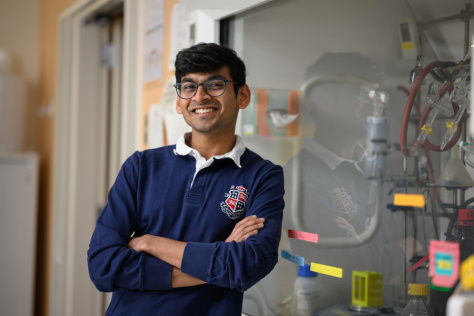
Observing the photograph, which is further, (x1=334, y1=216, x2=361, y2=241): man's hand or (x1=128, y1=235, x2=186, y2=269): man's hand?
(x1=334, y1=216, x2=361, y2=241): man's hand

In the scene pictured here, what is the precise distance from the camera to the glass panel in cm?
109

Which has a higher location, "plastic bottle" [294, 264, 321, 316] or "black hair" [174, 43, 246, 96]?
"black hair" [174, 43, 246, 96]

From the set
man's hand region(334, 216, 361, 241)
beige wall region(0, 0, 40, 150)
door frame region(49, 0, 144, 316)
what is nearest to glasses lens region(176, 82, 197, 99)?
man's hand region(334, 216, 361, 241)

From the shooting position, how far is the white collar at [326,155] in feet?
4.32

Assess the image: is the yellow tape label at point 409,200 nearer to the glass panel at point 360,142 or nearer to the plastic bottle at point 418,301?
the glass panel at point 360,142

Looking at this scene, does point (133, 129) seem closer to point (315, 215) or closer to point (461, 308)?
point (315, 215)

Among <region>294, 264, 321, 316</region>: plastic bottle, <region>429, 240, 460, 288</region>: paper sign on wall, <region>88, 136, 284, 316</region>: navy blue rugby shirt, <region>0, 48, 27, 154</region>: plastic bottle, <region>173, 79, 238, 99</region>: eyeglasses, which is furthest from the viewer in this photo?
<region>0, 48, 27, 154</region>: plastic bottle

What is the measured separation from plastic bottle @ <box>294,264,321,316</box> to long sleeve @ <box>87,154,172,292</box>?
422 millimetres

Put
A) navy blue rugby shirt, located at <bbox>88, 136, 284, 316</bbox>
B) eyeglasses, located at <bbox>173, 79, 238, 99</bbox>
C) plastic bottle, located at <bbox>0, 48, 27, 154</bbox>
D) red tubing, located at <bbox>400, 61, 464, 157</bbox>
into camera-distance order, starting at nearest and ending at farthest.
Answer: red tubing, located at <bbox>400, 61, 464, 157</bbox> < navy blue rugby shirt, located at <bbox>88, 136, 284, 316</bbox> < eyeglasses, located at <bbox>173, 79, 238, 99</bbox> < plastic bottle, located at <bbox>0, 48, 27, 154</bbox>

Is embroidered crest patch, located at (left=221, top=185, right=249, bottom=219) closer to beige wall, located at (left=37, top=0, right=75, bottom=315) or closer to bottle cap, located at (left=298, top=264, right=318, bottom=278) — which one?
bottle cap, located at (left=298, top=264, right=318, bottom=278)

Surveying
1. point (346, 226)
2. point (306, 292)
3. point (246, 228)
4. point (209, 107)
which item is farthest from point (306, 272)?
point (209, 107)

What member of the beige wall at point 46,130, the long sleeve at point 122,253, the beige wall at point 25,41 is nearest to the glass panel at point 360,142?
the long sleeve at point 122,253

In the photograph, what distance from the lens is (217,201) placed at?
4.15 ft

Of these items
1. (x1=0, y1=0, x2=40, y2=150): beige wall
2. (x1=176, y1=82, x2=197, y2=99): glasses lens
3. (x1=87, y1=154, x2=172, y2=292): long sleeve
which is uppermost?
(x1=0, y1=0, x2=40, y2=150): beige wall
